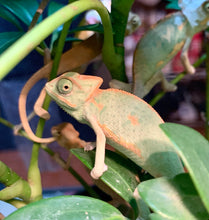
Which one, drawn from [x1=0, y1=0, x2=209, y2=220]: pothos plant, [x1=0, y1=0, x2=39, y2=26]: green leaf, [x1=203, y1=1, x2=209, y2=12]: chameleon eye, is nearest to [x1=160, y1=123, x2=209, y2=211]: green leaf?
[x1=0, y1=0, x2=209, y2=220]: pothos plant

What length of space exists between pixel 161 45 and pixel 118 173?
530 millimetres

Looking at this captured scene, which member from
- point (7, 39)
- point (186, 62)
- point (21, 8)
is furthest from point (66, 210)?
point (186, 62)

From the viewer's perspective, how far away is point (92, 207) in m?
0.40

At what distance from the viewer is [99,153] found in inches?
21.0

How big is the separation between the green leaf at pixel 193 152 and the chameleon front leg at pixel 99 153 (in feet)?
0.69

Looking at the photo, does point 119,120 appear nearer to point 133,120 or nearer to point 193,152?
point 133,120

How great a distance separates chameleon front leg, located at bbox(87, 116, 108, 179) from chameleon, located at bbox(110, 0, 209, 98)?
265 mm

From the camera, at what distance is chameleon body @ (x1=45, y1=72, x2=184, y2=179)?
541mm

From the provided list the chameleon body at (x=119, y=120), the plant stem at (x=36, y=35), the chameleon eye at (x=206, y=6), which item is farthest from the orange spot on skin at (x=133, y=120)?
the chameleon eye at (x=206, y=6)

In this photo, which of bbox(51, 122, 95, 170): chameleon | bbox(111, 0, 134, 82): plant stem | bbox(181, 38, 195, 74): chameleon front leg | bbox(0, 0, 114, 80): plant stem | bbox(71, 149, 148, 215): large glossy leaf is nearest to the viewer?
bbox(0, 0, 114, 80): plant stem

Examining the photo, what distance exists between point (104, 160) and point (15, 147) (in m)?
0.87

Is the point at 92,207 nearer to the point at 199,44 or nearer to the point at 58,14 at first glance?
the point at 58,14

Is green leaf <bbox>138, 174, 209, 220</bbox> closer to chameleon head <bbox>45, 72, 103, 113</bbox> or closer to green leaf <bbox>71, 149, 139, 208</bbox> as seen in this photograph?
green leaf <bbox>71, 149, 139, 208</bbox>

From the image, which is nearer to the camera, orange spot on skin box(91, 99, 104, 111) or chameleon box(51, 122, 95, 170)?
orange spot on skin box(91, 99, 104, 111)
